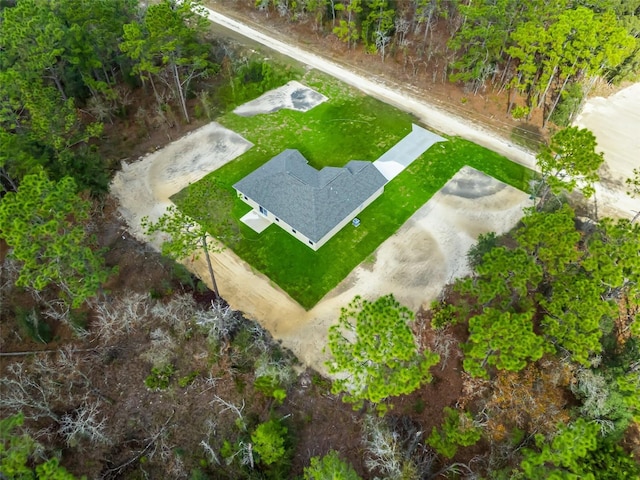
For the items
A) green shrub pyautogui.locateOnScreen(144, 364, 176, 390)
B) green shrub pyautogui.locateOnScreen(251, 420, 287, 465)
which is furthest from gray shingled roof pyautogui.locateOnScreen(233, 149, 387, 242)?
green shrub pyautogui.locateOnScreen(251, 420, 287, 465)

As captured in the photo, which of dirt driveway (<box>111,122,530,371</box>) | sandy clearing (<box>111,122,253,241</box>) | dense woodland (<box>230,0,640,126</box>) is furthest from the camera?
dense woodland (<box>230,0,640,126</box>)

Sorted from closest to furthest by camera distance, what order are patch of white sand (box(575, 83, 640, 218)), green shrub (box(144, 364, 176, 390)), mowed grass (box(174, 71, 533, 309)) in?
green shrub (box(144, 364, 176, 390))
mowed grass (box(174, 71, 533, 309))
patch of white sand (box(575, 83, 640, 218))

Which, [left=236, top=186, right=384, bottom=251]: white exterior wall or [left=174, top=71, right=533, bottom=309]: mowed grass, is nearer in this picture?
[left=174, top=71, right=533, bottom=309]: mowed grass

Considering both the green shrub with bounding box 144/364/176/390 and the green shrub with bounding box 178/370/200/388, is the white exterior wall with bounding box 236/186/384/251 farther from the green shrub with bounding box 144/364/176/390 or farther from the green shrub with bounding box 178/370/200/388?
the green shrub with bounding box 144/364/176/390

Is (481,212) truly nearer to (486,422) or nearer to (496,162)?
(496,162)

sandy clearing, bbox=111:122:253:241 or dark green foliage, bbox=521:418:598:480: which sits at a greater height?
dark green foliage, bbox=521:418:598:480

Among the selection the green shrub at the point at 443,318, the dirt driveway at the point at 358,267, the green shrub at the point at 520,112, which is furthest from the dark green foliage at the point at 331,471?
the green shrub at the point at 520,112
